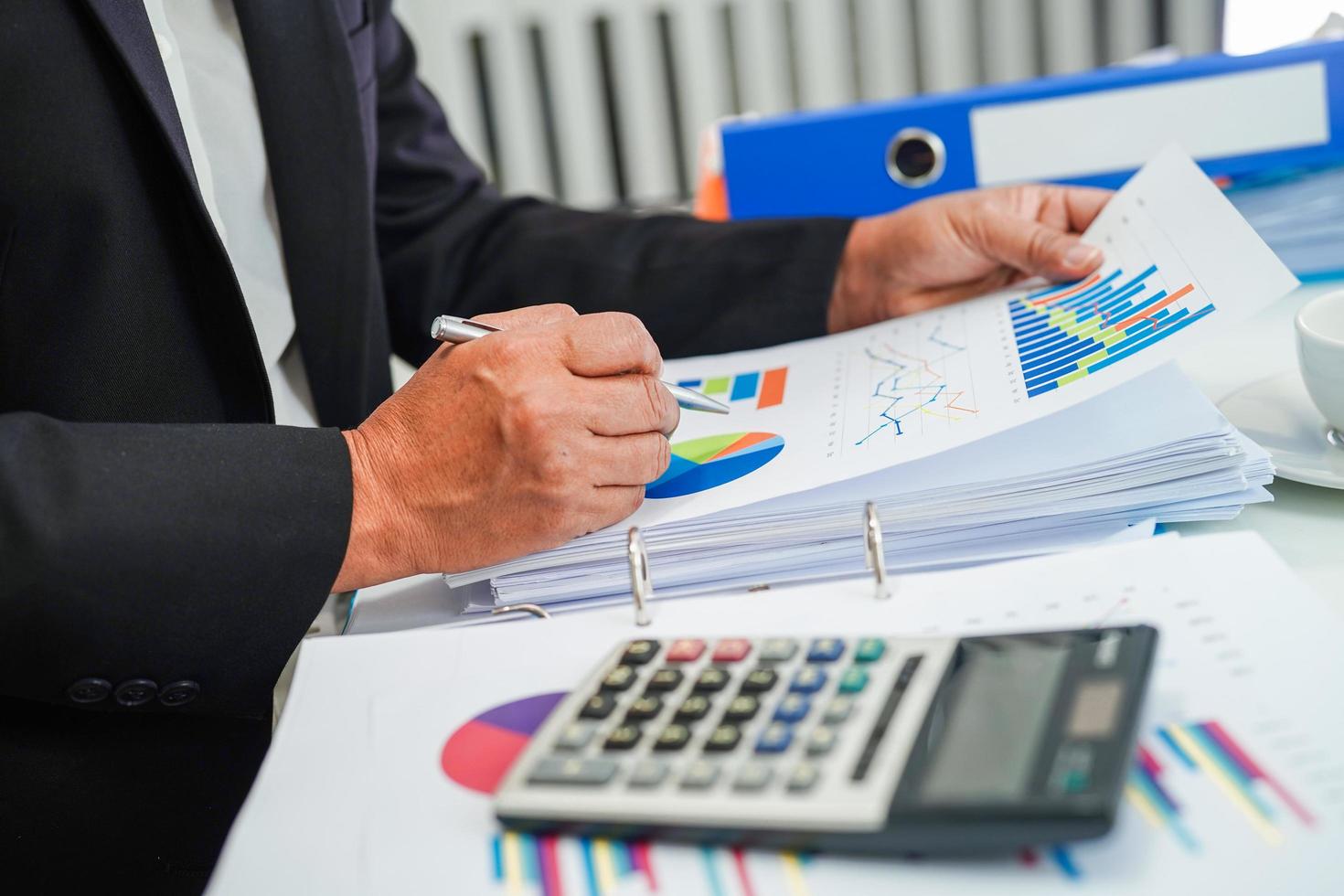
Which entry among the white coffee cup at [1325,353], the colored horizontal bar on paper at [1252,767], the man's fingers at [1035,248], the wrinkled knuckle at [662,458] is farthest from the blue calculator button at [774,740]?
the man's fingers at [1035,248]

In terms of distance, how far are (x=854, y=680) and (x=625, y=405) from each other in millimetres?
215

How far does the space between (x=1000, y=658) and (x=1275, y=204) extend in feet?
2.12

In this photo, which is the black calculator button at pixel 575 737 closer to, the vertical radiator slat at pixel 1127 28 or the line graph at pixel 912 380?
the line graph at pixel 912 380

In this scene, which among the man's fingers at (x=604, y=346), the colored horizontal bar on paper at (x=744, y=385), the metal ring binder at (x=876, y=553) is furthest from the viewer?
the colored horizontal bar on paper at (x=744, y=385)

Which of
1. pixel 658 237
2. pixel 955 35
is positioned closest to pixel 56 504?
pixel 658 237

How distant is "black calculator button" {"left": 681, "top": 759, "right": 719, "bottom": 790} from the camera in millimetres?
333

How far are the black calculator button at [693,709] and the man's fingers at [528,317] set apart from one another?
0.28 meters

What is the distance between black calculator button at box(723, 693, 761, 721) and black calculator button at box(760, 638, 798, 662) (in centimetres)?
2

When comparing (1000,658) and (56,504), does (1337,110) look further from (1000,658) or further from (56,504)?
→ (56,504)

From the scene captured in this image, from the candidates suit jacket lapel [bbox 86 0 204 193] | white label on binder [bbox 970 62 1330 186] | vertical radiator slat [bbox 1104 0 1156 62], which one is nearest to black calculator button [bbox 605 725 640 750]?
suit jacket lapel [bbox 86 0 204 193]

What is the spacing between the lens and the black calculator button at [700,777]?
333 mm

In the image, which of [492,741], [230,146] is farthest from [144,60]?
[492,741]

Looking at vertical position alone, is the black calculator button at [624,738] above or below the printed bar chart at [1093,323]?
below

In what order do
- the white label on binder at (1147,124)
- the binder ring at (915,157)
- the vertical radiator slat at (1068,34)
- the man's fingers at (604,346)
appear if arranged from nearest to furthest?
the man's fingers at (604,346) → the white label on binder at (1147,124) → the binder ring at (915,157) → the vertical radiator slat at (1068,34)
